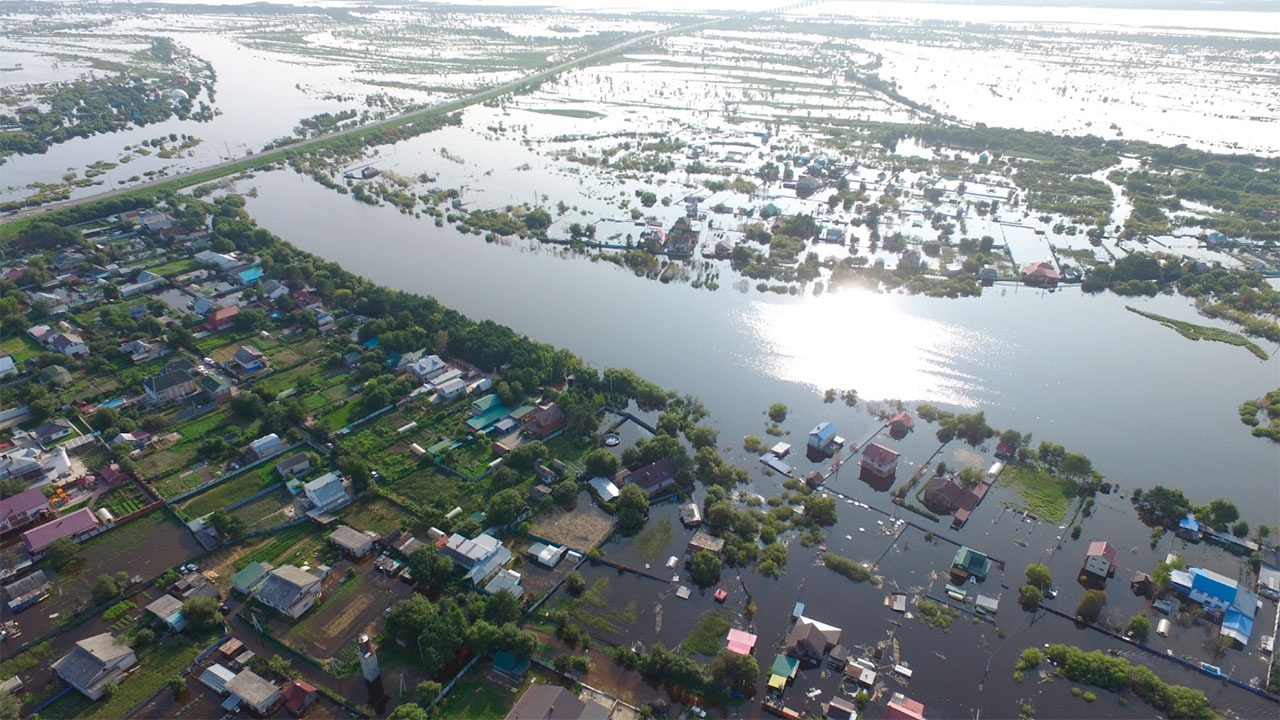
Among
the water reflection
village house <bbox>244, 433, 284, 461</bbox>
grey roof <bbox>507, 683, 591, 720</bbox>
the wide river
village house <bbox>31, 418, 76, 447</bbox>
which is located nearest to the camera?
grey roof <bbox>507, 683, 591, 720</bbox>

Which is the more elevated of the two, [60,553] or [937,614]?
[60,553]

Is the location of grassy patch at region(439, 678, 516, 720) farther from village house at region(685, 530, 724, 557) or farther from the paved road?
the paved road

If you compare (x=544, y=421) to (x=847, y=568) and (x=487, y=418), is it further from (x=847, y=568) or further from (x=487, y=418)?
(x=847, y=568)

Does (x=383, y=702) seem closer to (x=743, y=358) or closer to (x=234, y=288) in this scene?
(x=743, y=358)

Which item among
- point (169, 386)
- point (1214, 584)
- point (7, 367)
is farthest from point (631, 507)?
point (7, 367)

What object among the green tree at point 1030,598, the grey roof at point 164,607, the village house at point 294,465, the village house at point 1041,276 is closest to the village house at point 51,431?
the village house at point 294,465

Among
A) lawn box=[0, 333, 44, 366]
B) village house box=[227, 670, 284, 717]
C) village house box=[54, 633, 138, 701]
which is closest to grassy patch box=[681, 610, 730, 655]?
village house box=[227, 670, 284, 717]

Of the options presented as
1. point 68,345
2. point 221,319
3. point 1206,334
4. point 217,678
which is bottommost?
point 217,678

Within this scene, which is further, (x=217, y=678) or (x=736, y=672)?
(x=736, y=672)
